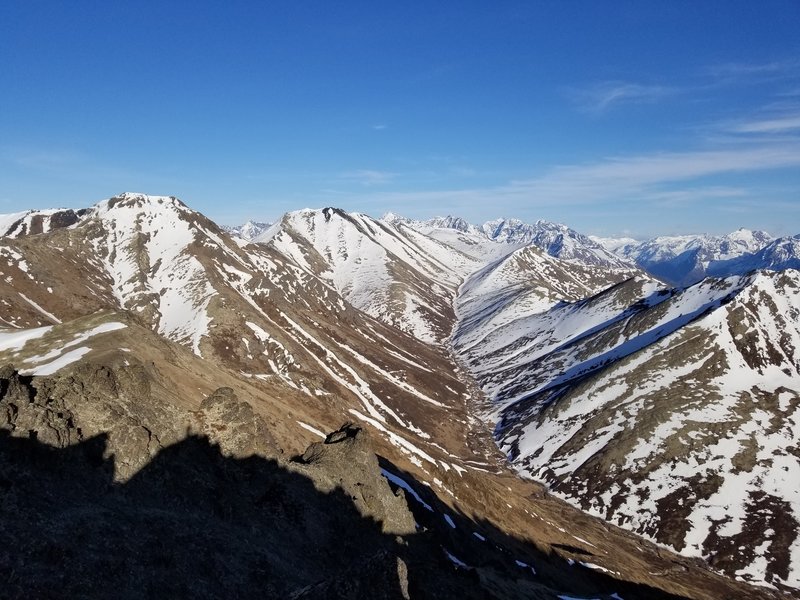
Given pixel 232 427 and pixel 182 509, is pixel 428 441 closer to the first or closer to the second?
pixel 232 427

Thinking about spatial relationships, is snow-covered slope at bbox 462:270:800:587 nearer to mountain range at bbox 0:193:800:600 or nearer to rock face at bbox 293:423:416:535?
mountain range at bbox 0:193:800:600

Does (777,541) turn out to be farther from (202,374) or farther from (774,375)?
Result: (202,374)

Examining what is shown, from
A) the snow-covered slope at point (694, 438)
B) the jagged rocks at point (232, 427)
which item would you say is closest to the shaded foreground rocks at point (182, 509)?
the jagged rocks at point (232, 427)

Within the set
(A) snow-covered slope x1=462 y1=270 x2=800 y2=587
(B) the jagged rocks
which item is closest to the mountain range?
(B) the jagged rocks

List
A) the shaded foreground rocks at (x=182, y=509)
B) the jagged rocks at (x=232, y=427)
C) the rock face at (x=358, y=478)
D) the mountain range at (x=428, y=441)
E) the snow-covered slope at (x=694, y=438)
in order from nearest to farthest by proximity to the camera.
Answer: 1. the shaded foreground rocks at (x=182, y=509)
2. the mountain range at (x=428, y=441)
3. the jagged rocks at (x=232, y=427)
4. the rock face at (x=358, y=478)
5. the snow-covered slope at (x=694, y=438)

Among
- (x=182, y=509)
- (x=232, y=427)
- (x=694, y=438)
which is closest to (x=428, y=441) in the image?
(x=694, y=438)

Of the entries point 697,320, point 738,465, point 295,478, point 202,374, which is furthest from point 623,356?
A: point 295,478

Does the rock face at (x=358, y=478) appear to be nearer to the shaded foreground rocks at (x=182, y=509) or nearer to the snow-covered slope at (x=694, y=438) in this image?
the shaded foreground rocks at (x=182, y=509)

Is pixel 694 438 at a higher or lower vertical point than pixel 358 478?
lower
